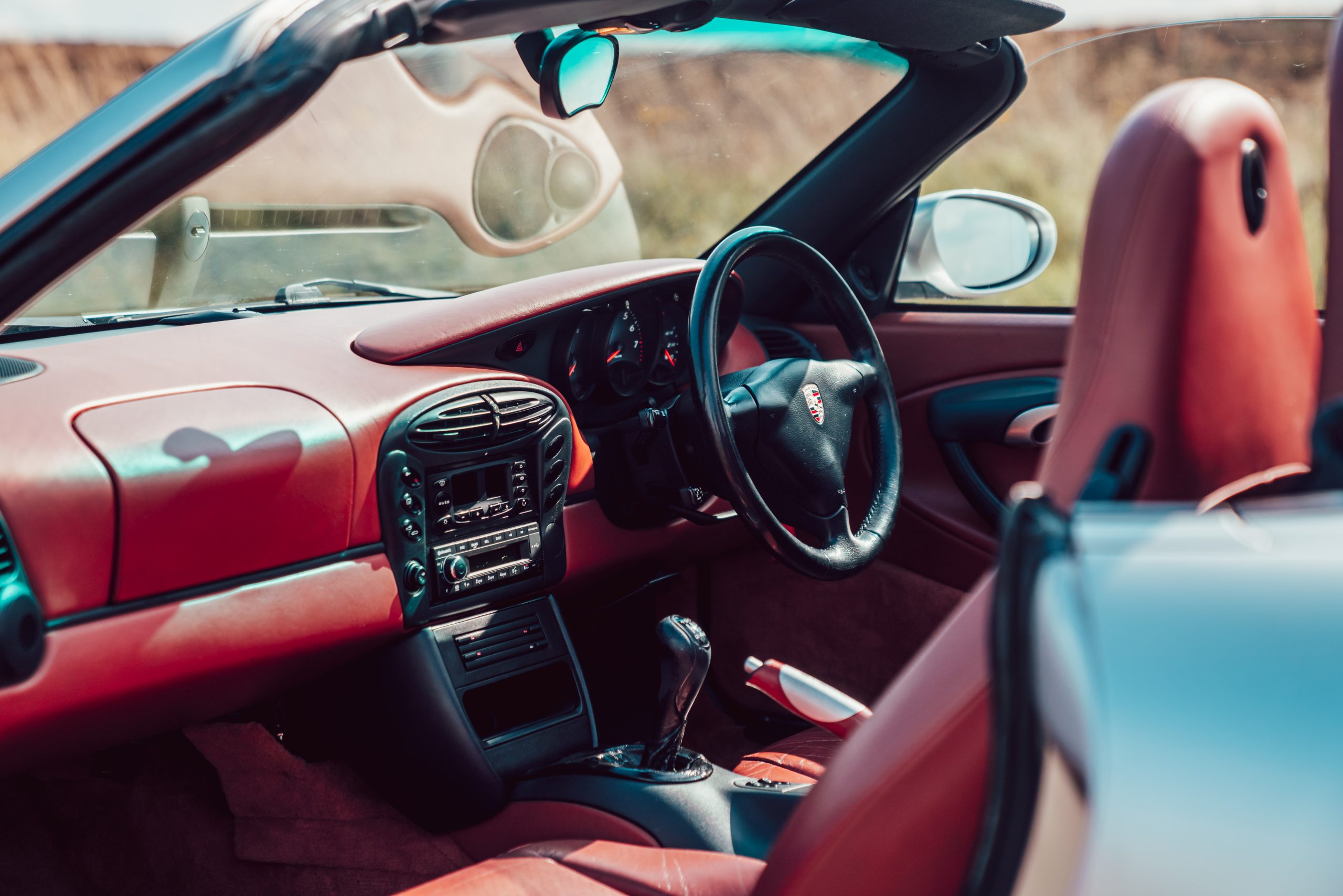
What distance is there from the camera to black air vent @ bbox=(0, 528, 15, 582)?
1.43 m

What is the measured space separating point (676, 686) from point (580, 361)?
712 mm

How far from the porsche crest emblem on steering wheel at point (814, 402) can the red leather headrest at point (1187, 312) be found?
4.14 feet

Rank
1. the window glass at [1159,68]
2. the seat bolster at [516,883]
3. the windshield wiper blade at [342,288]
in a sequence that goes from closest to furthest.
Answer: the seat bolster at [516,883] → the window glass at [1159,68] → the windshield wiper blade at [342,288]

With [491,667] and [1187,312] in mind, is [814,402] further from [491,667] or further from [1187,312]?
[1187,312]

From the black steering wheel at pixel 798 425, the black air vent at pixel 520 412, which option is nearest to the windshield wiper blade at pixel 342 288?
the black air vent at pixel 520 412

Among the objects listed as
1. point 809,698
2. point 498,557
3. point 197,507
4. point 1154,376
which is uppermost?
point 1154,376

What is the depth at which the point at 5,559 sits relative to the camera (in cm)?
144

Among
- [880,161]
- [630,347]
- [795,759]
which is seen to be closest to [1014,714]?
[795,759]

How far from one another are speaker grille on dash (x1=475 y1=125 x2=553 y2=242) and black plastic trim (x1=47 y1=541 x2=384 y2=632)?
1.75 meters

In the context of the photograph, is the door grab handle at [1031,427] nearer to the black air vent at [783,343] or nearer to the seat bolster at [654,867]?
the black air vent at [783,343]

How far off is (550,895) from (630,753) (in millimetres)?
533

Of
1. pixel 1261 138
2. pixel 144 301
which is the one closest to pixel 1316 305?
pixel 1261 138

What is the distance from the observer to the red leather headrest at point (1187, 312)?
813mm

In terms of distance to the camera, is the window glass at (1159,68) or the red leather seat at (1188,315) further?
the window glass at (1159,68)
